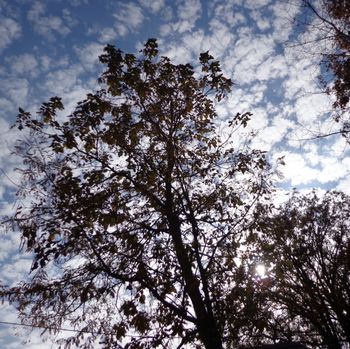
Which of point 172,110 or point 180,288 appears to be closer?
point 180,288

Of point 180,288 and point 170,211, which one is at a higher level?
point 170,211

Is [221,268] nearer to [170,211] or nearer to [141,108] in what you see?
→ [170,211]

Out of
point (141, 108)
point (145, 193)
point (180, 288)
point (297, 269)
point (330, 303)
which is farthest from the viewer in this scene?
point (297, 269)

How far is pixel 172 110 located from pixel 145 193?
2.94m

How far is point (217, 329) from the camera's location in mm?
7441

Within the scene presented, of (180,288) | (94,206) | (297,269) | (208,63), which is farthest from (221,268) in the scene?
(297,269)

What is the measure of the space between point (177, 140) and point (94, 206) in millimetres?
3569

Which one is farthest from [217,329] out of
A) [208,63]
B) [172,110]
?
[208,63]

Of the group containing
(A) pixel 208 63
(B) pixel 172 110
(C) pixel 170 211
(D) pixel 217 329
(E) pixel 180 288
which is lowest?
(D) pixel 217 329

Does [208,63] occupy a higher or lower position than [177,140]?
higher

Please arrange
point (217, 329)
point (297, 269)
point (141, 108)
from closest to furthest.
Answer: point (217, 329), point (141, 108), point (297, 269)

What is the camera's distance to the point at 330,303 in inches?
794

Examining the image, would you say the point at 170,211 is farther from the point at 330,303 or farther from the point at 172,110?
the point at 330,303

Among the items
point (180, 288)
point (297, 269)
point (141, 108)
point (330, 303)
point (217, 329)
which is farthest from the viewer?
point (297, 269)
